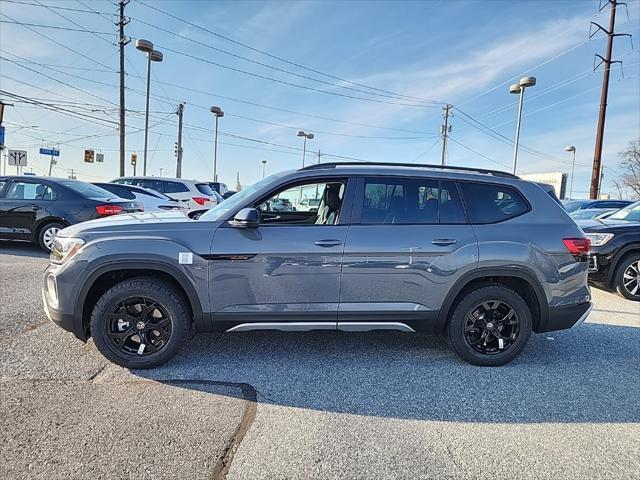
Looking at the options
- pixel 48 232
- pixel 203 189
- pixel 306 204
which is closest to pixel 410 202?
pixel 306 204

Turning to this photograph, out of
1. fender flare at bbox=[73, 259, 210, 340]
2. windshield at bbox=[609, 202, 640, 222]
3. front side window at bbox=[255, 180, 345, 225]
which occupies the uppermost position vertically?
windshield at bbox=[609, 202, 640, 222]

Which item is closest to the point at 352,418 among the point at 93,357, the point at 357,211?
the point at 357,211

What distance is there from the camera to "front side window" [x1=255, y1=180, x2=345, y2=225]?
376 centimetres

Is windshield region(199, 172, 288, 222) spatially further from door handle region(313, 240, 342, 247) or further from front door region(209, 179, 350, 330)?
door handle region(313, 240, 342, 247)

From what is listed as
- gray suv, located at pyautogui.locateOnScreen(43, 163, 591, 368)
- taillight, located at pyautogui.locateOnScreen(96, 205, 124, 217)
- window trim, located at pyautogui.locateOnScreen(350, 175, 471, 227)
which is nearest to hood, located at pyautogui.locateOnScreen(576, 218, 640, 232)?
gray suv, located at pyautogui.locateOnScreen(43, 163, 591, 368)

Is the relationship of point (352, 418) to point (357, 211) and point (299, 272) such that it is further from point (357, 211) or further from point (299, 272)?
point (357, 211)

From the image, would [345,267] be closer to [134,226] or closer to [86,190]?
[134,226]

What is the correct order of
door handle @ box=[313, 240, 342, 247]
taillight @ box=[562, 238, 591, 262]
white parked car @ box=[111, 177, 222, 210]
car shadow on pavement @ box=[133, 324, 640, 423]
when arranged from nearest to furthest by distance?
car shadow on pavement @ box=[133, 324, 640, 423] < door handle @ box=[313, 240, 342, 247] < taillight @ box=[562, 238, 591, 262] < white parked car @ box=[111, 177, 222, 210]

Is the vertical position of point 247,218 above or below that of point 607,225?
below

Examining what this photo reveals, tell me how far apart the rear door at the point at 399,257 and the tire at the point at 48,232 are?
739cm

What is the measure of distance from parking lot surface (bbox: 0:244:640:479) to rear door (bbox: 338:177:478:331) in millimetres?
500

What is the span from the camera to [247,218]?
3361 millimetres

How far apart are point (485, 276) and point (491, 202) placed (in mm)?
689

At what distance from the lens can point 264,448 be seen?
2477 mm
